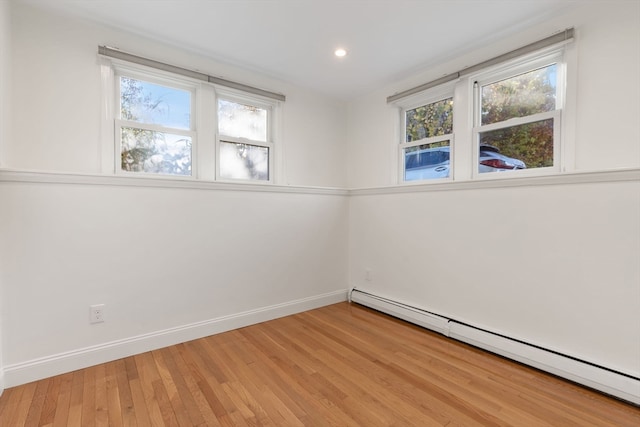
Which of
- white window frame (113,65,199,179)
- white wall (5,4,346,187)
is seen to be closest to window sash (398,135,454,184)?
white window frame (113,65,199,179)

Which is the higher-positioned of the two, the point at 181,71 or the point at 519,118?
the point at 181,71

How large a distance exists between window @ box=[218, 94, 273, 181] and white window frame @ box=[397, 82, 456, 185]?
1.46 metres

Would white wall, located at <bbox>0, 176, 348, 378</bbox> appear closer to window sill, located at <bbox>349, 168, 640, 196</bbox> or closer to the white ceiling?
window sill, located at <bbox>349, 168, 640, 196</bbox>

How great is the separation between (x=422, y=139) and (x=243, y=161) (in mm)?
1889

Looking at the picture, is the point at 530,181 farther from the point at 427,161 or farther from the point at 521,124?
the point at 427,161

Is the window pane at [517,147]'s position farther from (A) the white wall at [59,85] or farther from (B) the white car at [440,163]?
(A) the white wall at [59,85]

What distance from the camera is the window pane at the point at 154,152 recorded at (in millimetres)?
2490

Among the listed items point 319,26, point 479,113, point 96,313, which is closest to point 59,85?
point 96,313

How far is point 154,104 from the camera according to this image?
262 centimetres

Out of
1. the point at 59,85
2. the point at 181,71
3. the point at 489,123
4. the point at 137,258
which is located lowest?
the point at 137,258

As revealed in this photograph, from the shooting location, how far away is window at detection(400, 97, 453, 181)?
2.98m

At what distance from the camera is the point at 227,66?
2922mm

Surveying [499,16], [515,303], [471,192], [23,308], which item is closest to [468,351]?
[515,303]

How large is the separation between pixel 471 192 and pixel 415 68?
1.42 m
